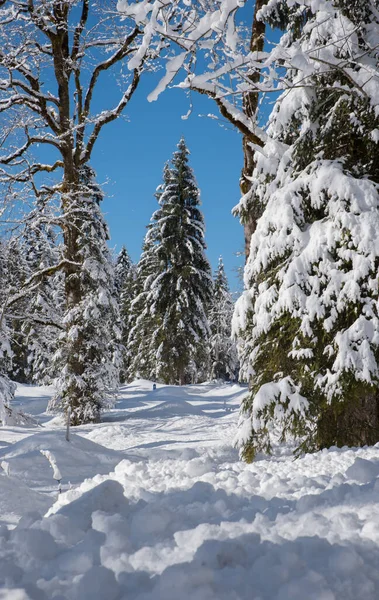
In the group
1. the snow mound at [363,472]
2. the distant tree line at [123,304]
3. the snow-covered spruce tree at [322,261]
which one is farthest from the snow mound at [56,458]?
the snow mound at [363,472]

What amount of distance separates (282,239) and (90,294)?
9.70 meters

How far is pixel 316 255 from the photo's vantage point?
598cm

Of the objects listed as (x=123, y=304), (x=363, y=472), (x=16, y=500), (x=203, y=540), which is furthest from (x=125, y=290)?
(x=203, y=540)

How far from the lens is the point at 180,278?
2569cm

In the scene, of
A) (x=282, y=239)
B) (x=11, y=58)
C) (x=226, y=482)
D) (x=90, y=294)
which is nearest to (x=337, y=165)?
(x=282, y=239)

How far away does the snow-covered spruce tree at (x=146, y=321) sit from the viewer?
27.3 metres

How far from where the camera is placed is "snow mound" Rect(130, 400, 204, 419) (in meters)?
15.6

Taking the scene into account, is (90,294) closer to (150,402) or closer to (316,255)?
(150,402)

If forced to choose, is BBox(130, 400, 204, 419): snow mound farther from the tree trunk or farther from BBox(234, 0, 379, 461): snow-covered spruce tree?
BBox(234, 0, 379, 461): snow-covered spruce tree

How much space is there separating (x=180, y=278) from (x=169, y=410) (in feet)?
35.4

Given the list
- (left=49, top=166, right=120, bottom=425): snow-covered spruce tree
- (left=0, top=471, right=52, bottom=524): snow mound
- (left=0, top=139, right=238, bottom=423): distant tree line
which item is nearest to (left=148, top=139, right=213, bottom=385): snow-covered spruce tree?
(left=0, top=139, right=238, bottom=423): distant tree line

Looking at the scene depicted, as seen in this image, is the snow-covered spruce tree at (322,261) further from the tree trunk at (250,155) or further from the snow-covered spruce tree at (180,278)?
the snow-covered spruce tree at (180,278)

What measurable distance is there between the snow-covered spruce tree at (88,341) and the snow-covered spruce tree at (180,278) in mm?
9649

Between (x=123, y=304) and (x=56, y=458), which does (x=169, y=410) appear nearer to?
(x=56, y=458)
